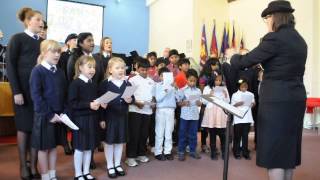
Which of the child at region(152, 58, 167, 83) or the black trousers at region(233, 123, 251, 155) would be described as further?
the black trousers at region(233, 123, 251, 155)

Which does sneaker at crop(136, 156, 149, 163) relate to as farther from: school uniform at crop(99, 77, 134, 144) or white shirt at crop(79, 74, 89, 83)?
white shirt at crop(79, 74, 89, 83)

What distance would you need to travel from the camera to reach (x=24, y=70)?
2797 mm

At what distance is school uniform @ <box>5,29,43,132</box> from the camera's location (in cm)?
275

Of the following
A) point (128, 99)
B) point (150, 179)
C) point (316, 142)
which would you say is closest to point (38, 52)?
point (128, 99)

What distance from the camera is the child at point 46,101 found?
256cm

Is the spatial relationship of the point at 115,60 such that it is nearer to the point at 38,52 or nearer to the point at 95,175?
the point at 38,52

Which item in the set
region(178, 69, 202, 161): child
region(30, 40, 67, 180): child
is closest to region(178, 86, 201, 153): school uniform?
region(178, 69, 202, 161): child

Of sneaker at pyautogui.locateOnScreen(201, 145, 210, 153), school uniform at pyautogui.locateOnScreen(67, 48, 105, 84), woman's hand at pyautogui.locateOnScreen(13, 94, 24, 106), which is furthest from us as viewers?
sneaker at pyautogui.locateOnScreen(201, 145, 210, 153)

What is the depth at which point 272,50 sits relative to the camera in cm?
200

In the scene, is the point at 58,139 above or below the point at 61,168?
above

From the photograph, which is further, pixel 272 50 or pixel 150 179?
pixel 150 179

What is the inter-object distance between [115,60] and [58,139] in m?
0.92

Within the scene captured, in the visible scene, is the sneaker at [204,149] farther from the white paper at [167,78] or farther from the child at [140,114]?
the white paper at [167,78]

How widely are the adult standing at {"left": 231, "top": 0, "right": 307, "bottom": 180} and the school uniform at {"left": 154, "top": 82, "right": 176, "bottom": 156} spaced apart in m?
1.74
